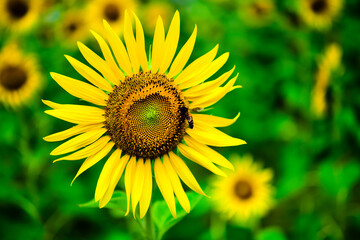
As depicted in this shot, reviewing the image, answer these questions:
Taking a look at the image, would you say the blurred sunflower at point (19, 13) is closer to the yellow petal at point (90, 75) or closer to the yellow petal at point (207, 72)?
the yellow petal at point (90, 75)

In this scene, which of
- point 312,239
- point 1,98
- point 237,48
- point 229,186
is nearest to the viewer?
point 312,239

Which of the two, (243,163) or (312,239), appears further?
(243,163)

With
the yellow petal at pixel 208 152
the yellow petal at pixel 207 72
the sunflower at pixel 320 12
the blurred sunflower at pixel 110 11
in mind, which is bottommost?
the yellow petal at pixel 208 152

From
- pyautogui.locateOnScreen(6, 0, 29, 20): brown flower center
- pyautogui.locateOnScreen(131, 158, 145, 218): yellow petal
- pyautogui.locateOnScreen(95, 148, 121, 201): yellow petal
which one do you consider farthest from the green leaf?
pyautogui.locateOnScreen(6, 0, 29, 20): brown flower center

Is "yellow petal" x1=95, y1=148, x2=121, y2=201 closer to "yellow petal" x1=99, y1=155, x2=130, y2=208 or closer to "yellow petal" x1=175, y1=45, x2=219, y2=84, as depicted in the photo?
"yellow petal" x1=99, y1=155, x2=130, y2=208

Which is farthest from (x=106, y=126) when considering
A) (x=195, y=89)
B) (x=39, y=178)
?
(x=39, y=178)

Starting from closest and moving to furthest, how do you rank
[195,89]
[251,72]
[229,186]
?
1. [195,89]
2. [229,186]
3. [251,72]

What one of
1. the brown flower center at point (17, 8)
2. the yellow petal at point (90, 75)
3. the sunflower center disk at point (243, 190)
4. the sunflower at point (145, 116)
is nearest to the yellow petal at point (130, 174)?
the sunflower at point (145, 116)

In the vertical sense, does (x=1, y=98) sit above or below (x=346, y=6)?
below

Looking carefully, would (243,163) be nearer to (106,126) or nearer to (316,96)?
(316,96)
